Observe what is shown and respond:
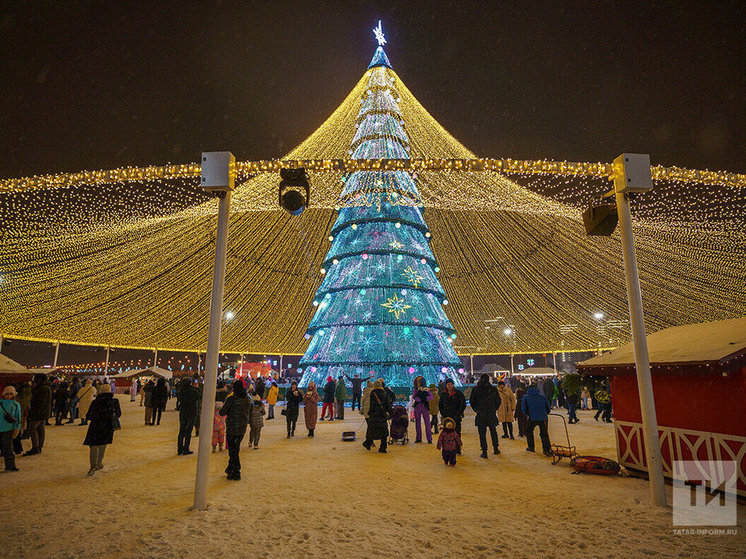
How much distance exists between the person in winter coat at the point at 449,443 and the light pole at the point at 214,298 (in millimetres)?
4201

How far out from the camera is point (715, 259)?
12961 mm

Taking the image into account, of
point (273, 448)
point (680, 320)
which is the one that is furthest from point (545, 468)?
point (680, 320)

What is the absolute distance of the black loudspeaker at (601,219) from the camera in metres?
5.94

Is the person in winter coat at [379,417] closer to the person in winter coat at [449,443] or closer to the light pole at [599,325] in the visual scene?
the person in winter coat at [449,443]

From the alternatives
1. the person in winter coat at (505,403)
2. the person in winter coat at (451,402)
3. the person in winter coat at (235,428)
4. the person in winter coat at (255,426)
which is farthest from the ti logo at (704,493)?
the person in winter coat at (255,426)

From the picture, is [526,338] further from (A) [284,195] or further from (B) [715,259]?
(A) [284,195]

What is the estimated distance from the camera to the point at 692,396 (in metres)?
5.89

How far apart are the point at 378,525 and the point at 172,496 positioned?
2.90m

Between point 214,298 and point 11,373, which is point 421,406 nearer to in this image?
point 214,298

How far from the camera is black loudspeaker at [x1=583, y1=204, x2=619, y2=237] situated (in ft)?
19.5

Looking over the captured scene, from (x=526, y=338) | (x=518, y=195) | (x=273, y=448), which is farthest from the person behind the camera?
(x=526, y=338)

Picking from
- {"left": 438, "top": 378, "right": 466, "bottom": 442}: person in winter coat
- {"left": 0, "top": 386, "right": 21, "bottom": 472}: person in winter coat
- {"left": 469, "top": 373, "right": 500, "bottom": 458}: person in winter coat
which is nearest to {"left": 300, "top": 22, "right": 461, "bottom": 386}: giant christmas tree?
{"left": 438, "top": 378, "right": 466, "bottom": 442}: person in winter coat

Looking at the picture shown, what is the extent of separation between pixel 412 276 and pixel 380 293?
1504 mm

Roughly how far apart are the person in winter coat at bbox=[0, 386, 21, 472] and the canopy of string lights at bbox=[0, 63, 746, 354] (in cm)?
353
